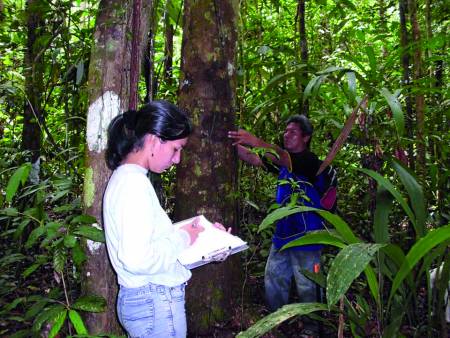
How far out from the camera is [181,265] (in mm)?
1921

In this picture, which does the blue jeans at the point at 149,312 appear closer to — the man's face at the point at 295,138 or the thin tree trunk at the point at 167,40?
the thin tree trunk at the point at 167,40

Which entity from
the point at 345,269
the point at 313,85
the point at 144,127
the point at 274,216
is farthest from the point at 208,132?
the point at 345,269

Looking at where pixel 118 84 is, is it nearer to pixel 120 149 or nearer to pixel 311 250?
pixel 120 149

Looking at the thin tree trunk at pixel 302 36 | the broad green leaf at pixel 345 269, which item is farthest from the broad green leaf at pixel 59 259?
the thin tree trunk at pixel 302 36

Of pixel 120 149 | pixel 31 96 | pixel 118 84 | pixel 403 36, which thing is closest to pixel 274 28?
pixel 403 36

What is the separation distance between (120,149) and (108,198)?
0.21 m

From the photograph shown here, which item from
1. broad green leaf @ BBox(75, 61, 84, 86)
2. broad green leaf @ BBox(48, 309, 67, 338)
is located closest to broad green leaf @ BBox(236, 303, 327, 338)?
broad green leaf @ BBox(48, 309, 67, 338)

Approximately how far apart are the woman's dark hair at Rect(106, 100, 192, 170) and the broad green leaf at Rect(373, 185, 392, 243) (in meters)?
1.13

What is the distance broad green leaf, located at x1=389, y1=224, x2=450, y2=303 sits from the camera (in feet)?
5.96

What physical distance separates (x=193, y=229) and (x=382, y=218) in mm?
1009

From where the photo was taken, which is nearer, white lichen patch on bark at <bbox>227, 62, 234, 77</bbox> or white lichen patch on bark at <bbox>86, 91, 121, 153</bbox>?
white lichen patch on bark at <bbox>86, 91, 121, 153</bbox>

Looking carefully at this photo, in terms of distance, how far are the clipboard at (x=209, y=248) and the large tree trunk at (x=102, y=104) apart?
0.46 m

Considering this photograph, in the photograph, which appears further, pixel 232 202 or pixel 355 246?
pixel 232 202

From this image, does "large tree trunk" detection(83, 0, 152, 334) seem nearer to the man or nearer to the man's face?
the man
